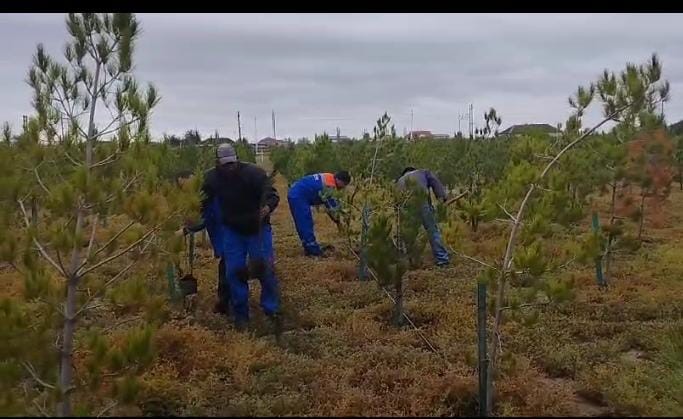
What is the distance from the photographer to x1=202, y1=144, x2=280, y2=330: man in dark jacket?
17.9 feet

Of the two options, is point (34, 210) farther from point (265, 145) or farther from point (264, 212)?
point (265, 145)

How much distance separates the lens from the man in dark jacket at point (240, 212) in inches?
214

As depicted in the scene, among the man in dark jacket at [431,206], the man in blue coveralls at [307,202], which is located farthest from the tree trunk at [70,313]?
the man in blue coveralls at [307,202]

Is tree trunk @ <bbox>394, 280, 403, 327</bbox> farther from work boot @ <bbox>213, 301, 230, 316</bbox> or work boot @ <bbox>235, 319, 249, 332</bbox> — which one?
work boot @ <bbox>213, 301, 230, 316</bbox>

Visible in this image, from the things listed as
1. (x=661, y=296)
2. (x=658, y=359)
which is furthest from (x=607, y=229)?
(x=658, y=359)

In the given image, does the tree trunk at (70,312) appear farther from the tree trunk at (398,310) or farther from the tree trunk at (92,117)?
the tree trunk at (398,310)

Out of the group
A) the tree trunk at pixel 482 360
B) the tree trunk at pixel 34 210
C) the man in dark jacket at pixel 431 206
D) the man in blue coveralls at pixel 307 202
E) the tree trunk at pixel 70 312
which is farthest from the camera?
the man in blue coveralls at pixel 307 202

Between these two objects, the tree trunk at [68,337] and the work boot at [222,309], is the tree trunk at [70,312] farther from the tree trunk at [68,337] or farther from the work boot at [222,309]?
the work boot at [222,309]

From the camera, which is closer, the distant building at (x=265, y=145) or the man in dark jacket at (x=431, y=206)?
the man in dark jacket at (x=431, y=206)

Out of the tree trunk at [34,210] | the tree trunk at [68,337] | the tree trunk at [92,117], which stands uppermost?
the tree trunk at [92,117]

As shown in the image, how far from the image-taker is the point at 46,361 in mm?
3074

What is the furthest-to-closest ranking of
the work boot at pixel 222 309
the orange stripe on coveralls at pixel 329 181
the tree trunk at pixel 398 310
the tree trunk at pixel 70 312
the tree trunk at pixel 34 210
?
the orange stripe on coveralls at pixel 329 181 < the work boot at pixel 222 309 < the tree trunk at pixel 398 310 < the tree trunk at pixel 34 210 < the tree trunk at pixel 70 312

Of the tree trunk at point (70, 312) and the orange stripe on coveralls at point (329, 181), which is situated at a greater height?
the orange stripe on coveralls at point (329, 181)

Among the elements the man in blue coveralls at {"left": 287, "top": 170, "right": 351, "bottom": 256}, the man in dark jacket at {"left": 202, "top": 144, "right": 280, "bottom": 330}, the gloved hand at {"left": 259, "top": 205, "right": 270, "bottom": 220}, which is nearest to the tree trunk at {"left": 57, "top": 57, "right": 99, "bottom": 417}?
the man in dark jacket at {"left": 202, "top": 144, "right": 280, "bottom": 330}
